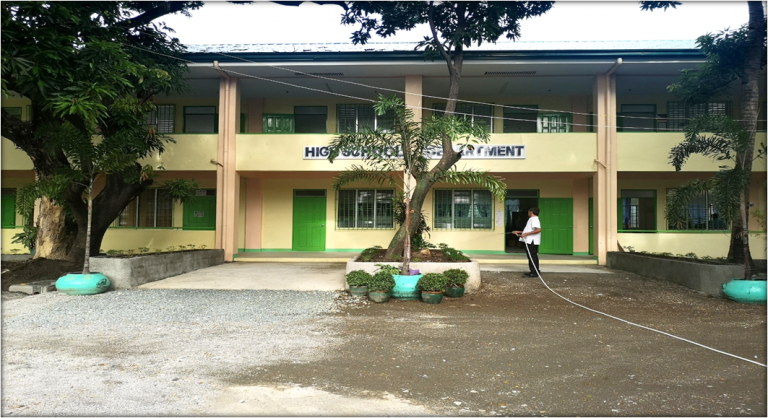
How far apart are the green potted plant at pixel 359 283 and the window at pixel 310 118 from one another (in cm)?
902

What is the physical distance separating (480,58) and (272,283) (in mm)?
8310

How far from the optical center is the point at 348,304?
7484 millimetres

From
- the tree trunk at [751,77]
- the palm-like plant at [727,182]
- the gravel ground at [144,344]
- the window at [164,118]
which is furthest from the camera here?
the window at [164,118]

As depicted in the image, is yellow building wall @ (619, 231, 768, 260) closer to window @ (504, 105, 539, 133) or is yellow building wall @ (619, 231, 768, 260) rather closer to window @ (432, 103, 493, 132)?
window @ (504, 105, 539, 133)

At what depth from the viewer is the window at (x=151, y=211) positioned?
15656 mm

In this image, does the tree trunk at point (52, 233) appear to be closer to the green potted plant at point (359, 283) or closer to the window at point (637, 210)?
the green potted plant at point (359, 283)

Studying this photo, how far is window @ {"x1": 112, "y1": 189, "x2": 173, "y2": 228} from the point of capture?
1566cm

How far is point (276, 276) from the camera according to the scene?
10.2 metres

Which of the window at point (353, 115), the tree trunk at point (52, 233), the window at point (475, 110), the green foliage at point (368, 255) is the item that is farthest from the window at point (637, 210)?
the tree trunk at point (52, 233)

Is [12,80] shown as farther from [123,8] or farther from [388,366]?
[388,366]

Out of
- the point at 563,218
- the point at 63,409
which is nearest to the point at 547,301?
the point at 63,409

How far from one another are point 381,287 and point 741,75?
28.5ft

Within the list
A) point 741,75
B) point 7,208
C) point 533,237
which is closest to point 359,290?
point 533,237

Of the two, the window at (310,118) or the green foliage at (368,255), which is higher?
the window at (310,118)
